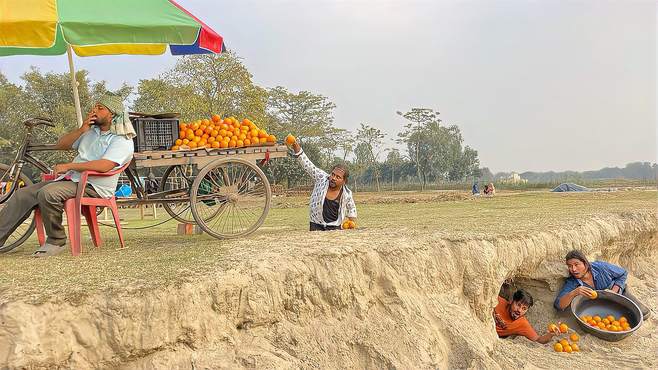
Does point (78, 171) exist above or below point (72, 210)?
above

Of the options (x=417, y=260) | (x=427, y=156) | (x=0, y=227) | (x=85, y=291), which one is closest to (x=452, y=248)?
(x=417, y=260)

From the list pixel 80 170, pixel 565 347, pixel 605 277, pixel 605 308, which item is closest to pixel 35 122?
pixel 80 170

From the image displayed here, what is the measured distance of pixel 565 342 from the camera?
6.64 metres

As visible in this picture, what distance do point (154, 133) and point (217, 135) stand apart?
0.70 m

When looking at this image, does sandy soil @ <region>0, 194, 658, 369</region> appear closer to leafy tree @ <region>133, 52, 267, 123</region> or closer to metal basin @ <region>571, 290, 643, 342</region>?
metal basin @ <region>571, 290, 643, 342</region>

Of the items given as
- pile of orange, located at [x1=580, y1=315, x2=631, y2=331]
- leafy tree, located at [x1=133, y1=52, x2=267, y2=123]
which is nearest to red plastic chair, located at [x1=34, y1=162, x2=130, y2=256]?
pile of orange, located at [x1=580, y1=315, x2=631, y2=331]

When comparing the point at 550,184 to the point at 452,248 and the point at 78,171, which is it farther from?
the point at 78,171

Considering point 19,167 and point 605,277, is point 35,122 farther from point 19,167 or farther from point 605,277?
point 605,277

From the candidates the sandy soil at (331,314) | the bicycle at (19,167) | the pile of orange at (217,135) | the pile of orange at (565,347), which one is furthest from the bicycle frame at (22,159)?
the pile of orange at (565,347)

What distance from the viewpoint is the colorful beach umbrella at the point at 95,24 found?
195 inches

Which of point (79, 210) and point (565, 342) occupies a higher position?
point (79, 210)

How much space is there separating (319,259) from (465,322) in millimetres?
1866

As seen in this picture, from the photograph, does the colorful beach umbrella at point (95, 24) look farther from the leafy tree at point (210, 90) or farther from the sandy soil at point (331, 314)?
the leafy tree at point (210, 90)

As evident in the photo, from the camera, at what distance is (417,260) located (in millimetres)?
5539
